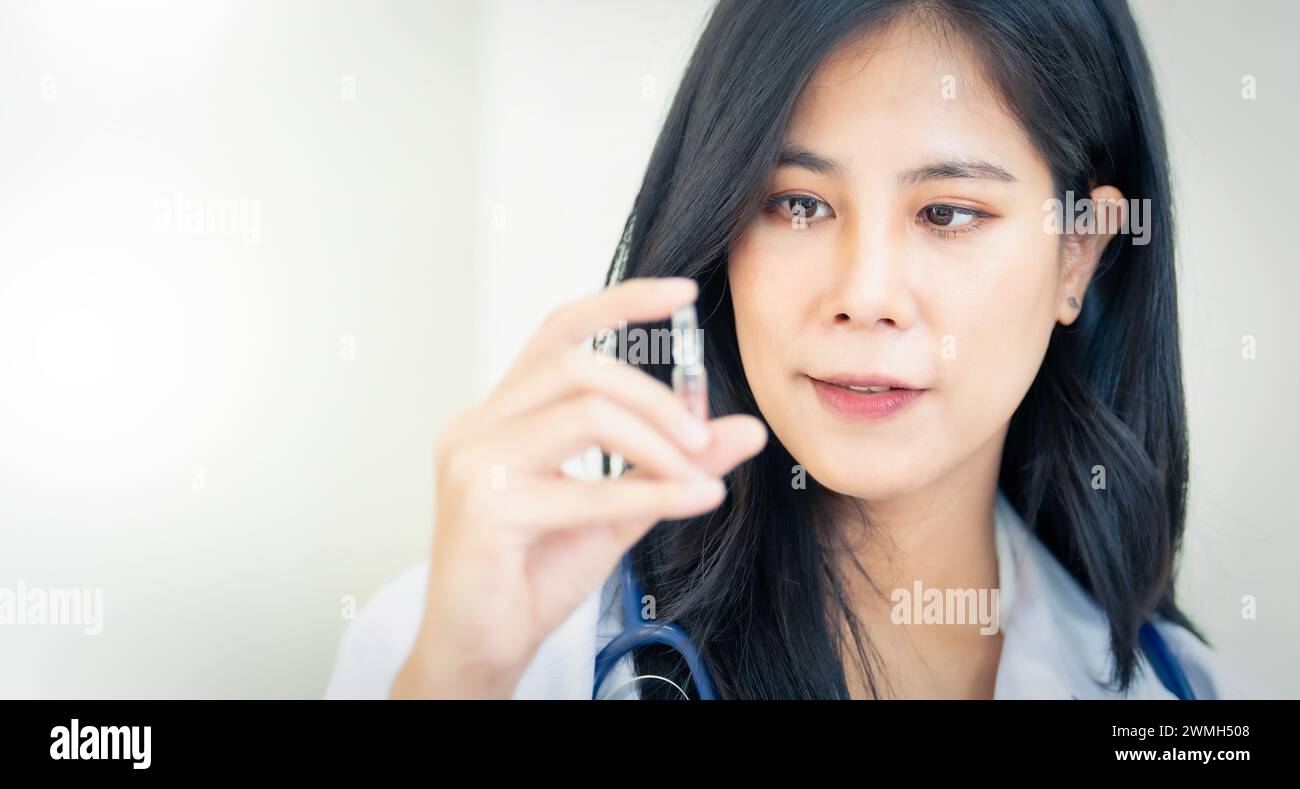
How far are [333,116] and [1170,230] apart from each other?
1242mm

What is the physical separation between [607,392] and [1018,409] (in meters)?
0.87

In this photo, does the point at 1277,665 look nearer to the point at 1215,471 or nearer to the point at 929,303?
the point at 1215,471

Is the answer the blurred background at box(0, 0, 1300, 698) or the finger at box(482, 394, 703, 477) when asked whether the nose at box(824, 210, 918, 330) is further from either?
the blurred background at box(0, 0, 1300, 698)

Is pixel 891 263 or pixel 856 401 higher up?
pixel 891 263

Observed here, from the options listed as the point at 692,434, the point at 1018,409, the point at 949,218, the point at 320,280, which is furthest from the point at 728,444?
the point at 320,280

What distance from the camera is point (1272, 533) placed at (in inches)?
56.5

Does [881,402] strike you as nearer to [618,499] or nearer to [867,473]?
[867,473]

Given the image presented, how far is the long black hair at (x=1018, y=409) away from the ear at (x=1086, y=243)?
0.03m

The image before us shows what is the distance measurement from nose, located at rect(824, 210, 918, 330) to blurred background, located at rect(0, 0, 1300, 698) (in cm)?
66

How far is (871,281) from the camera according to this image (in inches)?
37.3

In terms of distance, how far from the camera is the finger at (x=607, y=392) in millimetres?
665

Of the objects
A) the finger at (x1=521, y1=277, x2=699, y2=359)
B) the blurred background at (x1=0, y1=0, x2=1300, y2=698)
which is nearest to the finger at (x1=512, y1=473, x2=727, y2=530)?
the finger at (x1=521, y1=277, x2=699, y2=359)

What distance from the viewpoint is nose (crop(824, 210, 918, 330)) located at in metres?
0.95

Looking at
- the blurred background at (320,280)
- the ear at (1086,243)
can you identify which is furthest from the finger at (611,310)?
the blurred background at (320,280)
